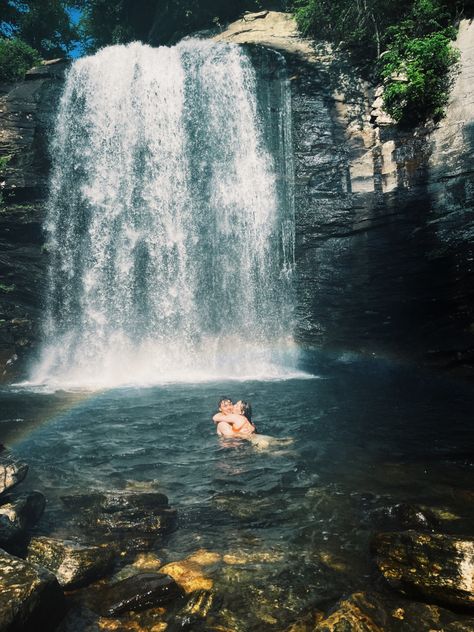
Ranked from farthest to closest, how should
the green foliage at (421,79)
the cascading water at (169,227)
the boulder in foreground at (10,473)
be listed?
1. the cascading water at (169,227)
2. the green foliage at (421,79)
3. the boulder in foreground at (10,473)

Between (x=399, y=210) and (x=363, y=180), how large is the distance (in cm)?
213

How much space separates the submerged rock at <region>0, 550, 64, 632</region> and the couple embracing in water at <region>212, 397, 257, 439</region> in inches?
202

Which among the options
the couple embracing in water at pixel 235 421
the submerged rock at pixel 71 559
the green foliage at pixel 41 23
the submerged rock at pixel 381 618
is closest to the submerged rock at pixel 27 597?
the submerged rock at pixel 71 559

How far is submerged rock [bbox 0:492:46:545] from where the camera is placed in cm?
417

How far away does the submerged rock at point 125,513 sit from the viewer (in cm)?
475

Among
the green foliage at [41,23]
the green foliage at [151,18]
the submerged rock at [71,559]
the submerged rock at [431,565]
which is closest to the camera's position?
the submerged rock at [431,565]

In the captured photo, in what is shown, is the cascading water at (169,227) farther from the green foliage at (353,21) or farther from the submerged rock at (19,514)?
the submerged rock at (19,514)

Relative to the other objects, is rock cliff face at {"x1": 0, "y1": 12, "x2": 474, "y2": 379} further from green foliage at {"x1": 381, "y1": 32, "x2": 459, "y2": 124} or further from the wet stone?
the wet stone

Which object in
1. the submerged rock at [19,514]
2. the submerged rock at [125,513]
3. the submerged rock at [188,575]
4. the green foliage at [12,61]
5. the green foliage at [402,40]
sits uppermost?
the green foliage at [12,61]

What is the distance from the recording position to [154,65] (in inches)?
780

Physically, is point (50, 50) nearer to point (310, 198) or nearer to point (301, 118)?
point (301, 118)

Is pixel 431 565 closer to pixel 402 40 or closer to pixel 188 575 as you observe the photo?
pixel 188 575

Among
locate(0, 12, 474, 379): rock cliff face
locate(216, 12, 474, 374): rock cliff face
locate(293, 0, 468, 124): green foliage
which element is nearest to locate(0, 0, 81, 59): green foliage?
locate(0, 12, 474, 379): rock cliff face

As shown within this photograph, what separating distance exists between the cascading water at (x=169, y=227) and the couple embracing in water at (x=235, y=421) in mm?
9827
